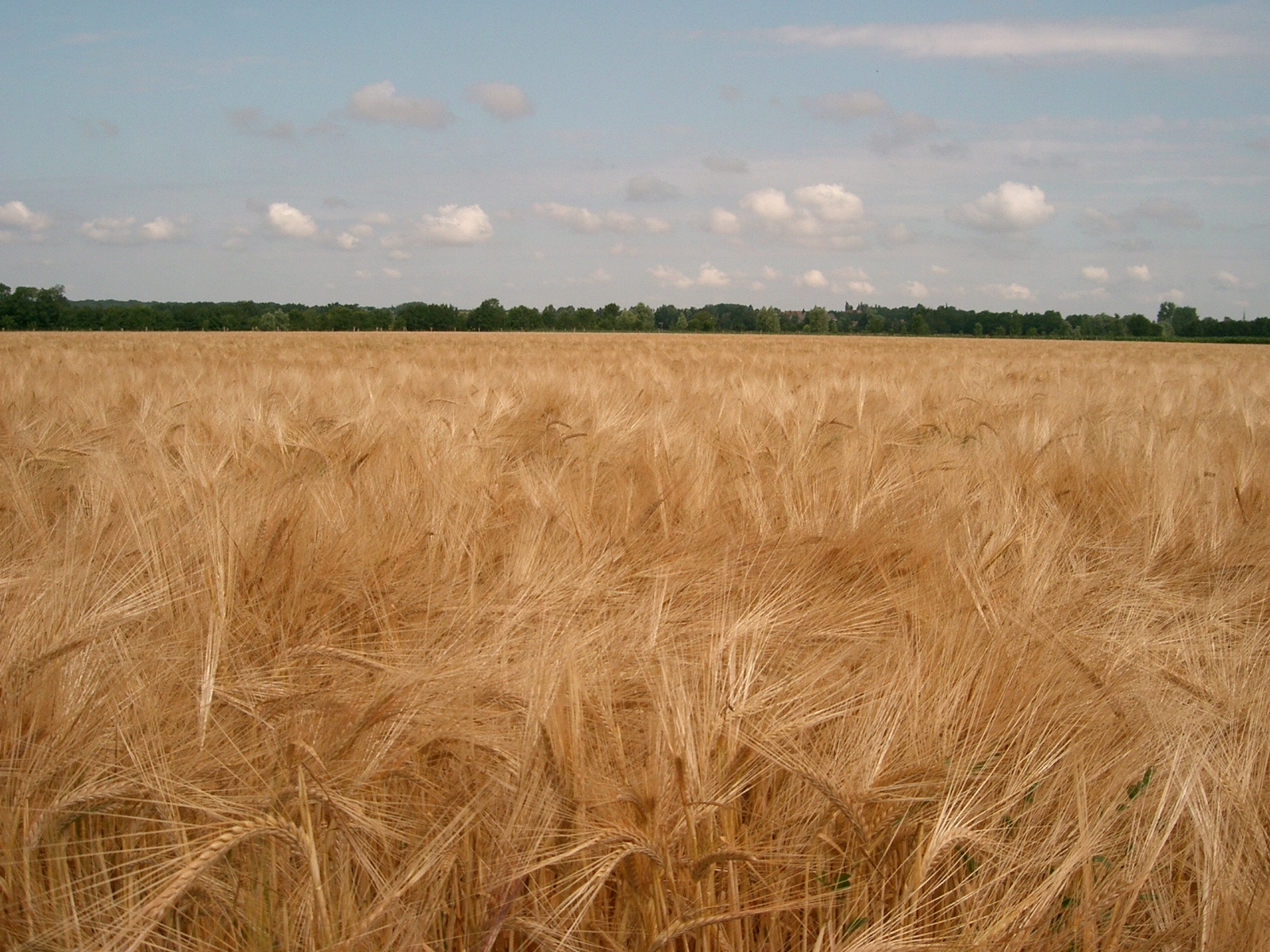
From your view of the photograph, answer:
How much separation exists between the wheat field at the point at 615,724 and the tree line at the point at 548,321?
59283 millimetres

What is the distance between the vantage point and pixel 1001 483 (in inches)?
101

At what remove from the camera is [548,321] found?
2734 inches

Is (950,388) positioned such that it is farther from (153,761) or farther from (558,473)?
(153,761)

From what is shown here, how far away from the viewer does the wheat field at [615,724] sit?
34.4 inches

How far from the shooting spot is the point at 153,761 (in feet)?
3.11

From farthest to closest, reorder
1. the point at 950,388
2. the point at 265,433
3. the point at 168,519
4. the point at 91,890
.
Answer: the point at 950,388, the point at 265,433, the point at 168,519, the point at 91,890

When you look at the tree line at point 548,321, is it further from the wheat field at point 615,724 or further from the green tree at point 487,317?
the wheat field at point 615,724

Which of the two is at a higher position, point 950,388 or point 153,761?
point 950,388

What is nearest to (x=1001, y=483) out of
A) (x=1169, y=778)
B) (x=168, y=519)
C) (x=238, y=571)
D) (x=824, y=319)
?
(x=1169, y=778)

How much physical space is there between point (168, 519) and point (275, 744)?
0.95 m

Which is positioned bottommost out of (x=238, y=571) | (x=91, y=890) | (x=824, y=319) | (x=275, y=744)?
(x=91, y=890)

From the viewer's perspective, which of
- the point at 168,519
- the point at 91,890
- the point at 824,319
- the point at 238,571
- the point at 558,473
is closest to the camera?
the point at 91,890

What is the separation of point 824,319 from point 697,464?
80915 mm

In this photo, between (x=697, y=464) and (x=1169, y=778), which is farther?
(x=697, y=464)
